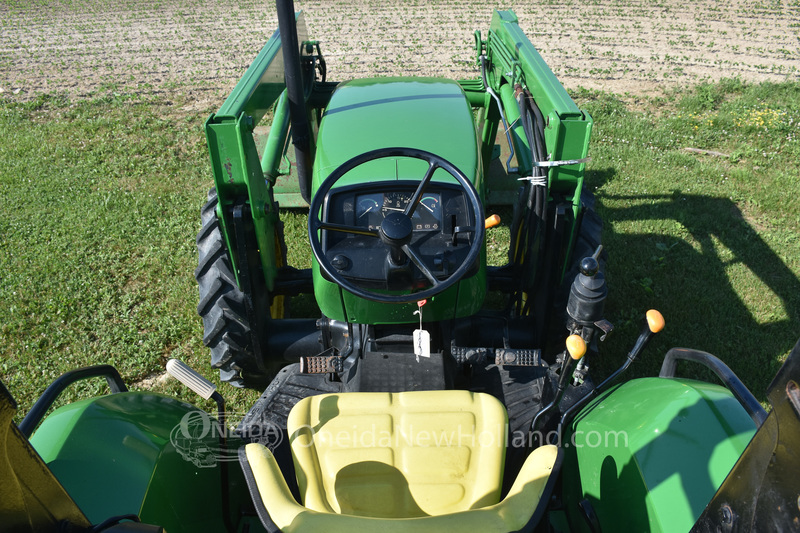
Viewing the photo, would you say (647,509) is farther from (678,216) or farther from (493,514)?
(678,216)

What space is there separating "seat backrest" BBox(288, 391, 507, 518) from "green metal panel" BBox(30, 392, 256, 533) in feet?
1.23

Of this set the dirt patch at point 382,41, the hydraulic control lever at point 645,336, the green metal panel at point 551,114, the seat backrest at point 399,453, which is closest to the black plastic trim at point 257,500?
the seat backrest at point 399,453

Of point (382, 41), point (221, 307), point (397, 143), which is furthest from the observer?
point (382, 41)

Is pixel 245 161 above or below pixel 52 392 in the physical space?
above

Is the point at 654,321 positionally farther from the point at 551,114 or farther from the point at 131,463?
the point at 131,463

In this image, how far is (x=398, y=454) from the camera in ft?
5.96

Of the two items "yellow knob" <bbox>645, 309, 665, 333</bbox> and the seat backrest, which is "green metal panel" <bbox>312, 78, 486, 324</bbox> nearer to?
the seat backrest

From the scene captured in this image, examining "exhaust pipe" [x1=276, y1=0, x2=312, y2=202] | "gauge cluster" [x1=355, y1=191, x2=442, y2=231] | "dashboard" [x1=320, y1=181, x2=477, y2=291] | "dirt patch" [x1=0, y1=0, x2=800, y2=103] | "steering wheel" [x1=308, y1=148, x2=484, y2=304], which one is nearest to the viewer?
"steering wheel" [x1=308, y1=148, x2=484, y2=304]

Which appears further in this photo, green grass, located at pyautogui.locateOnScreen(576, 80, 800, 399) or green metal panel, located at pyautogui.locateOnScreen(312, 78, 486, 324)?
green grass, located at pyautogui.locateOnScreen(576, 80, 800, 399)

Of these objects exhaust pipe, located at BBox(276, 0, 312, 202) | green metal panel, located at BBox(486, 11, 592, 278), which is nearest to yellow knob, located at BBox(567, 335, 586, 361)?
green metal panel, located at BBox(486, 11, 592, 278)

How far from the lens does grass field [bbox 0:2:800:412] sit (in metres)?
3.34

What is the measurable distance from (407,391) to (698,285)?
252 centimetres

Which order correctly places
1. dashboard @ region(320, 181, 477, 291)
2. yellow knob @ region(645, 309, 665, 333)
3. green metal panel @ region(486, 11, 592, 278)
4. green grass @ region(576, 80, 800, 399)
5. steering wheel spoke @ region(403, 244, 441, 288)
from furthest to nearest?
green grass @ region(576, 80, 800, 399) < green metal panel @ region(486, 11, 592, 278) < dashboard @ region(320, 181, 477, 291) < steering wheel spoke @ region(403, 244, 441, 288) < yellow knob @ region(645, 309, 665, 333)

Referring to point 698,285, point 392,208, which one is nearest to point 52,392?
point 392,208
